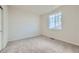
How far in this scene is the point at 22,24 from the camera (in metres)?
7.37

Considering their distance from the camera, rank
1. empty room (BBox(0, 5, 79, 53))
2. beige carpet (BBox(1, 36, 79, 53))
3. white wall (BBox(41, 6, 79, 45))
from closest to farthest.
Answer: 1. beige carpet (BBox(1, 36, 79, 53))
2. empty room (BBox(0, 5, 79, 53))
3. white wall (BBox(41, 6, 79, 45))

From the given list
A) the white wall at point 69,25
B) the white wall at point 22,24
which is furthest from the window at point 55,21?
the white wall at point 22,24

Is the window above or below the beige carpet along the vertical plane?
above

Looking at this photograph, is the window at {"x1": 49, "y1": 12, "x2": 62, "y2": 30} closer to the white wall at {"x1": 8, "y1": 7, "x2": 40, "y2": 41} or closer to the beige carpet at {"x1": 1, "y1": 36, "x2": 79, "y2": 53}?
the white wall at {"x1": 8, "y1": 7, "x2": 40, "y2": 41}

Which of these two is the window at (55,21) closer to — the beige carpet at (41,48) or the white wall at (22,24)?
the white wall at (22,24)

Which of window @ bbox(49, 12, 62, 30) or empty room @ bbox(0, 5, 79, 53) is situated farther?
window @ bbox(49, 12, 62, 30)

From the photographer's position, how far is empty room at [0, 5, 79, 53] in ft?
13.7

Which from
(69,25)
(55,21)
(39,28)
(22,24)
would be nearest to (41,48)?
(69,25)

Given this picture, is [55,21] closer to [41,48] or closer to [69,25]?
[69,25]

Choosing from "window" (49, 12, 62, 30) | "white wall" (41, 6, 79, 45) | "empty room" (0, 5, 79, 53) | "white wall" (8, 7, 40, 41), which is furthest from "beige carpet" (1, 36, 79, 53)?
"white wall" (8, 7, 40, 41)

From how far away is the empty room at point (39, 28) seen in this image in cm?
419
